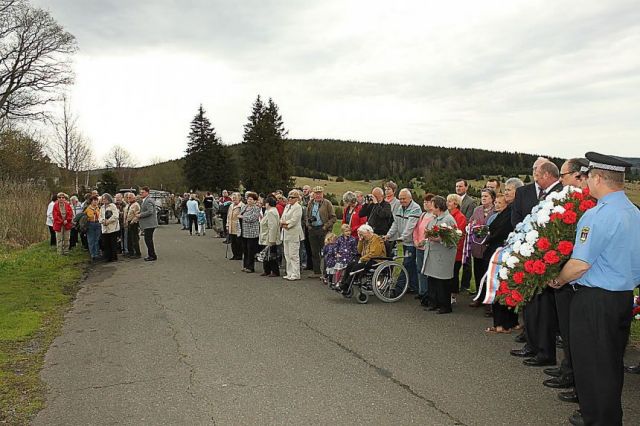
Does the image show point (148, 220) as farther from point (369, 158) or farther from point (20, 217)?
point (369, 158)

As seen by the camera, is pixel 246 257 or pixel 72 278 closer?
pixel 72 278

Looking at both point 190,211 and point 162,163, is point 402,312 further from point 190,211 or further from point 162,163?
point 162,163

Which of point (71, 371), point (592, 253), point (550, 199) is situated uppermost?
point (550, 199)

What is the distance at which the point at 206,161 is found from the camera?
73.0 metres

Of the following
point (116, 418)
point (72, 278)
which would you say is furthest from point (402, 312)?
point (72, 278)

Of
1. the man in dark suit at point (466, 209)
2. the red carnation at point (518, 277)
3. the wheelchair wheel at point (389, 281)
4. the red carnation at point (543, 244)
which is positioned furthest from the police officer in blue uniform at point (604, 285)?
the man in dark suit at point (466, 209)

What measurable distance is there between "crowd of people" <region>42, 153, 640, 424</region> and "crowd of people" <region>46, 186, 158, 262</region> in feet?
0.13

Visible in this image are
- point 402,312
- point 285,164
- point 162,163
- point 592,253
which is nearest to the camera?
point 592,253

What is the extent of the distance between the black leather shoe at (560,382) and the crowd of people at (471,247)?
0.01 metres

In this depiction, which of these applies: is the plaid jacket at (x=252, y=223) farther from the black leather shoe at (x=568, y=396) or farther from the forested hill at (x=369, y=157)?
the forested hill at (x=369, y=157)

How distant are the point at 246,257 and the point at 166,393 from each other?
9.22 m

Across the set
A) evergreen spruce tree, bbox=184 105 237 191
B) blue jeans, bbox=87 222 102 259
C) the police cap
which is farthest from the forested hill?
the police cap

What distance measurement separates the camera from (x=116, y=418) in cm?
524

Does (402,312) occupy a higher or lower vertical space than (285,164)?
lower
